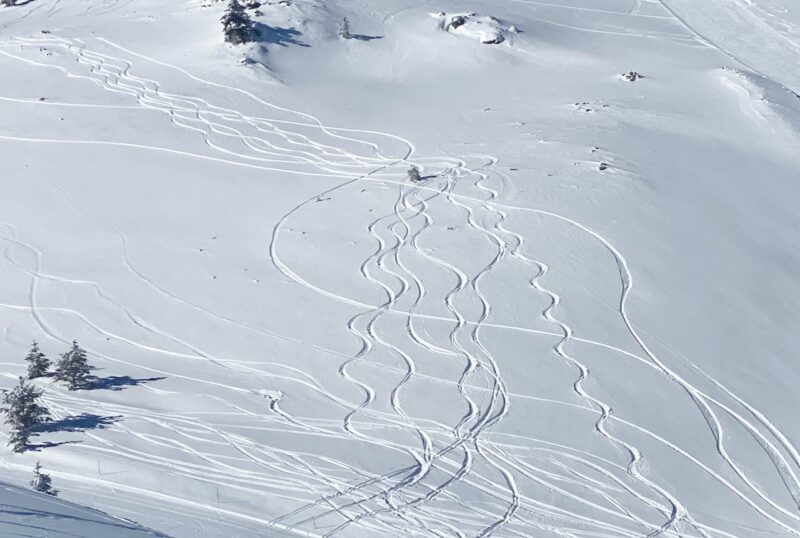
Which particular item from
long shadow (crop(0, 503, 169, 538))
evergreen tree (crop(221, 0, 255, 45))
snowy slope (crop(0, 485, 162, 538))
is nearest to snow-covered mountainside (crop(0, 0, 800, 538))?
snowy slope (crop(0, 485, 162, 538))

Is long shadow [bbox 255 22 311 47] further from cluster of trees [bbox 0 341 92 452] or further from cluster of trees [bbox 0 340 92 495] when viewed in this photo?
cluster of trees [bbox 0 341 92 452]

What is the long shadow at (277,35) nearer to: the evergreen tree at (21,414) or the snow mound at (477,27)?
the snow mound at (477,27)

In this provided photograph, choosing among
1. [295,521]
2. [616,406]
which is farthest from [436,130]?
[295,521]

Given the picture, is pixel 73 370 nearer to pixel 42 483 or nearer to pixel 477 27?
pixel 42 483

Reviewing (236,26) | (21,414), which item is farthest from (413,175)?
(21,414)

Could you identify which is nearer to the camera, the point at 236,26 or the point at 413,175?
the point at 413,175
